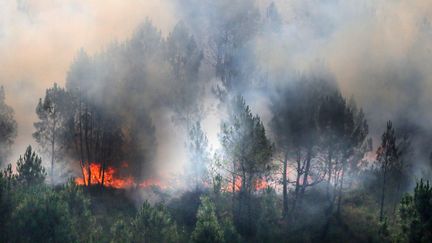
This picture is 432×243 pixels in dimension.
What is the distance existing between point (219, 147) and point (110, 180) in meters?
16.7

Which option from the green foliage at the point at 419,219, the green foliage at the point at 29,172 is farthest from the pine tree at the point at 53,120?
the green foliage at the point at 419,219

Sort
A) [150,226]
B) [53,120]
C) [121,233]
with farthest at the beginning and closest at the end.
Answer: [53,120]
[150,226]
[121,233]

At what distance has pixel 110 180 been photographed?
6397 cm

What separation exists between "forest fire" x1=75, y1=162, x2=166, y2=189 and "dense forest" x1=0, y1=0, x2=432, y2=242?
19 cm

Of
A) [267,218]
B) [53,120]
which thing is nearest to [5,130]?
[53,120]

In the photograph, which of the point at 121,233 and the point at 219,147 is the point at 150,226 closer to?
the point at 121,233

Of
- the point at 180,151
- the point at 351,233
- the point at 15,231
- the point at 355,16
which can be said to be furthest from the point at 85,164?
the point at 355,16

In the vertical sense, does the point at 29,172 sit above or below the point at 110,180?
below

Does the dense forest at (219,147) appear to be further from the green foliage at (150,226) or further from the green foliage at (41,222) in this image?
the green foliage at (41,222)

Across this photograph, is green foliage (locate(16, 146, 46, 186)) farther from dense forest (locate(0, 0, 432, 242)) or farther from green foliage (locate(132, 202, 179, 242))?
green foliage (locate(132, 202, 179, 242))

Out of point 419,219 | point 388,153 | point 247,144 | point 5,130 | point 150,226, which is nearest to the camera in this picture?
point 419,219

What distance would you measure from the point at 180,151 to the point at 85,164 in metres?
13.5

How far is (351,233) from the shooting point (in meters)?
51.3

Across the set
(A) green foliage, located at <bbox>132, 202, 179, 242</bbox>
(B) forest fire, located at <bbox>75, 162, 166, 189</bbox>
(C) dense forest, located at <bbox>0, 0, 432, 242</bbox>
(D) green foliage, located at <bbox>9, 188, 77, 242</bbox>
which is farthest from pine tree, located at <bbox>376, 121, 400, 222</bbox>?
(D) green foliage, located at <bbox>9, 188, 77, 242</bbox>
